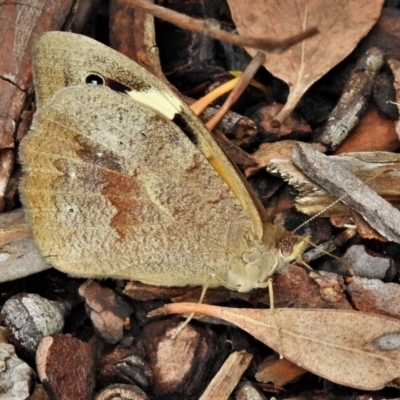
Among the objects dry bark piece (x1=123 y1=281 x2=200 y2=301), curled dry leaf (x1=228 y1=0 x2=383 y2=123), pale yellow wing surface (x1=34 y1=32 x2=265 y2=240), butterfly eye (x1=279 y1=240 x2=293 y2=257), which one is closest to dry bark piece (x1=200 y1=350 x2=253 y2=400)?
dry bark piece (x1=123 y1=281 x2=200 y2=301)

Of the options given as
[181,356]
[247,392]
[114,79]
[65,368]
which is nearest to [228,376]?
[247,392]

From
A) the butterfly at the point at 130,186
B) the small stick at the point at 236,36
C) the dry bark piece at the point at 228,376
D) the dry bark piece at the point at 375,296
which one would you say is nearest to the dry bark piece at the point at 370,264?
the dry bark piece at the point at 375,296

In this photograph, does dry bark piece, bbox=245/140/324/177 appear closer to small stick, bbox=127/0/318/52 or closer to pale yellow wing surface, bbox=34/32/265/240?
pale yellow wing surface, bbox=34/32/265/240

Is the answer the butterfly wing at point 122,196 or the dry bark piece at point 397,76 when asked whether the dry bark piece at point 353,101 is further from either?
the butterfly wing at point 122,196

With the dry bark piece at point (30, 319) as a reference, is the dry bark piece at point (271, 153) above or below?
above

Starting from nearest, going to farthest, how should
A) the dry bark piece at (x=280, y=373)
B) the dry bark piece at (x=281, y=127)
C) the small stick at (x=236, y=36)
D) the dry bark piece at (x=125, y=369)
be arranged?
the small stick at (x=236, y=36)
the dry bark piece at (x=125, y=369)
the dry bark piece at (x=280, y=373)
the dry bark piece at (x=281, y=127)

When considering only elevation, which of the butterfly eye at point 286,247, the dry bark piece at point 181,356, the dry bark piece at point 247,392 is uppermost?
the butterfly eye at point 286,247

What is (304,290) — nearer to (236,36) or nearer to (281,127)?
(281,127)
